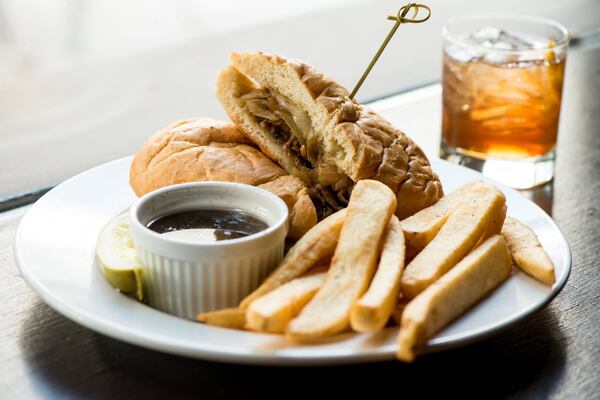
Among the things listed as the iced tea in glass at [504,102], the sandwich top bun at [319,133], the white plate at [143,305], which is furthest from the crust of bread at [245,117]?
the iced tea in glass at [504,102]

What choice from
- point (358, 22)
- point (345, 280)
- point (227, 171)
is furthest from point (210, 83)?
point (345, 280)

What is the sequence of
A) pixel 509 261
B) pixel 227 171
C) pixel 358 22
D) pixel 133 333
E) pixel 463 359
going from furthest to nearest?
pixel 358 22
pixel 227 171
pixel 509 261
pixel 463 359
pixel 133 333

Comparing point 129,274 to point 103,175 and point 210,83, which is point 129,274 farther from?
point 210,83

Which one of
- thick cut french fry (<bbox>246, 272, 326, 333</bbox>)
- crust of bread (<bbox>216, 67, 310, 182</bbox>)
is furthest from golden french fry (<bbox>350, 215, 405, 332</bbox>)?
crust of bread (<bbox>216, 67, 310, 182</bbox>)

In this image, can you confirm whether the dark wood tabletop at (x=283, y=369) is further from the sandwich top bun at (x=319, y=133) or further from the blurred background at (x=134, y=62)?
the blurred background at (x=134, y=62)

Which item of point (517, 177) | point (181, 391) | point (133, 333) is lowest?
point (517, 177)

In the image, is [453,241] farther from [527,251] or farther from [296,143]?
[296,143]

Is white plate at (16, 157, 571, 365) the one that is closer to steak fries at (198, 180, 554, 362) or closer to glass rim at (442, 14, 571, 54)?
steak fries at (198, 180, 554, 362)

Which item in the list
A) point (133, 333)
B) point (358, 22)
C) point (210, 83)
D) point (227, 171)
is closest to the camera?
point (133, 333)
